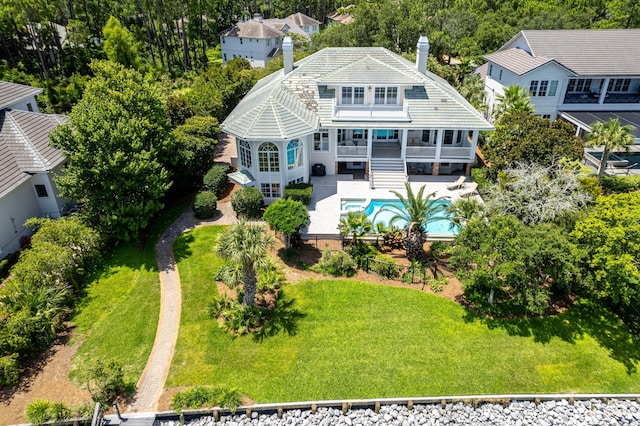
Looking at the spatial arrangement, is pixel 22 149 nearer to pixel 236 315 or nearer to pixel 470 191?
pixel 236 315

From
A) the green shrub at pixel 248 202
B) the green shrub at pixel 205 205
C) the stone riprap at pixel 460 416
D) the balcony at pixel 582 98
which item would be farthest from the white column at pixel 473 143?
the green shrub at pixel 205 205

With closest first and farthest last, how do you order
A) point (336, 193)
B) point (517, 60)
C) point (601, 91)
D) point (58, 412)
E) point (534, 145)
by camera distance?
point (58, 412), point (534, 145), point (336, 193), point (601, 91), point (517, 60)

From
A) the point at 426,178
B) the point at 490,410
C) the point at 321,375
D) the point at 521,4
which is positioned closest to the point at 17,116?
the point at 321,375

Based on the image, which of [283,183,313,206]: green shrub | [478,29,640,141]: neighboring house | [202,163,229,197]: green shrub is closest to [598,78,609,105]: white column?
[478,29,640,141]: neighboring house

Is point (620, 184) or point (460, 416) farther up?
point (620, 184)

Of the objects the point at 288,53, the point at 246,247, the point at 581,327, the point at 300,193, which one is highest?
the point at 288,53

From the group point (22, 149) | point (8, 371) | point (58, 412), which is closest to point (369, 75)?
point (22, 149)
